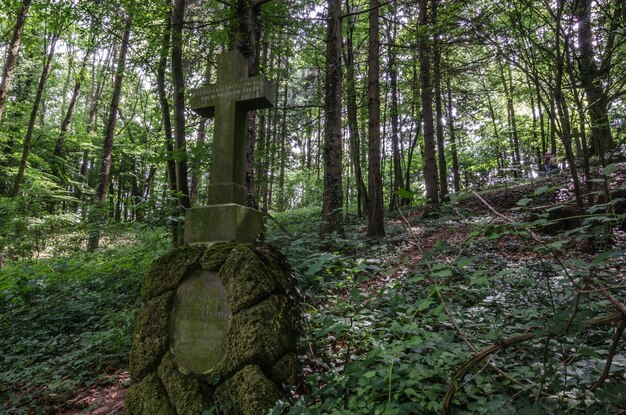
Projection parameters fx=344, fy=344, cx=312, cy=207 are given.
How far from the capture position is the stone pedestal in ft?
11.4

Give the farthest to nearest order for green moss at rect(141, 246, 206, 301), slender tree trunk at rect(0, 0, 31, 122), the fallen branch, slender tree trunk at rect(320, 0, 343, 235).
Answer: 1. slender tree trunk at rect(0, 0, 31, 122)
2. slender tree trunk at rect(320, 0, 343, 235)
3. green moss at rect(141, 246, 206, 301)
4. the fallen branch

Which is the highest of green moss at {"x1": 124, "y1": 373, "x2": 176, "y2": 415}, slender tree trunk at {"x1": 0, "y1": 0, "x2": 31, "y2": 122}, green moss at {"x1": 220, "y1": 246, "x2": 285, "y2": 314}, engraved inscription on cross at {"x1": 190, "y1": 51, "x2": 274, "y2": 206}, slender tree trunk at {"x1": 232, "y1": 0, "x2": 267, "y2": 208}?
slender tree trunk at {"x1": 0, "y1": 0, "x2": 31, "y2": 122}

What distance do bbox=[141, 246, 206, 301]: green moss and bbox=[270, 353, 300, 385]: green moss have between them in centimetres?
120

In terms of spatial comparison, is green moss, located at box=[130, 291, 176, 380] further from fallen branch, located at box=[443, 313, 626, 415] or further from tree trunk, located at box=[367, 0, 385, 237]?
tree trunk, located at box=[367, 0, 385, 237]

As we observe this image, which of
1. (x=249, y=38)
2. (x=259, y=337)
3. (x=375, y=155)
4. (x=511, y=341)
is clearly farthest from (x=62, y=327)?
(x=375, y=155)

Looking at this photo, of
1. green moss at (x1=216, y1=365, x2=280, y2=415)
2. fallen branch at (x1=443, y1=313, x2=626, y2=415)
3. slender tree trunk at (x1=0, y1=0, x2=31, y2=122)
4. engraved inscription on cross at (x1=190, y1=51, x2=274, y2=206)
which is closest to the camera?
fallen branch at (x1=443, y1=313, x2=626, y2=415)

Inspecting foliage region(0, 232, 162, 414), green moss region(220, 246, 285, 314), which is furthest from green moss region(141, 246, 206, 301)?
foliage region(0, 232, 162, 414)

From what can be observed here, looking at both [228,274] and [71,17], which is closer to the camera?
[228,274]

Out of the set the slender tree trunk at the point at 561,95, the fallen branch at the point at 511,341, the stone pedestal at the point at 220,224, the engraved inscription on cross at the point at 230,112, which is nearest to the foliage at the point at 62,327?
the stone pedestal at the point at 220,224

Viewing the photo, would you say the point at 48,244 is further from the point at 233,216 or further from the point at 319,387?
the point at 319,387

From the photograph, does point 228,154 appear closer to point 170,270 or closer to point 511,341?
point 170,270

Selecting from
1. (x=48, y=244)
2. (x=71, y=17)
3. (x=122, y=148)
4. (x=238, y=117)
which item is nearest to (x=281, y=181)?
(x=122, y=148)

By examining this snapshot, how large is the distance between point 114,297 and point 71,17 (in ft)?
19.4

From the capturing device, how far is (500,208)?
34.2 ft
